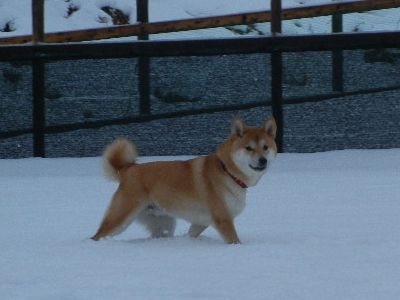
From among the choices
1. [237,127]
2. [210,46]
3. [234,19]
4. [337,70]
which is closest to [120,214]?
[237,127]

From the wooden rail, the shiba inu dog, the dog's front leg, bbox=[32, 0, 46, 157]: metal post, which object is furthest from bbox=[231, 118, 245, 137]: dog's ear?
the wooden rail

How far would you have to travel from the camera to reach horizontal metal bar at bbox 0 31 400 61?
35.9 feet

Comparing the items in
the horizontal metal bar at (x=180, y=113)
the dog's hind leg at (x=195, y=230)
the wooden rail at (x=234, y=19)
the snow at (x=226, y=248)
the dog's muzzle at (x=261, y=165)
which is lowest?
the snow at (x=226, y=248)

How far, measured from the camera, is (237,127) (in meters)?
6.57

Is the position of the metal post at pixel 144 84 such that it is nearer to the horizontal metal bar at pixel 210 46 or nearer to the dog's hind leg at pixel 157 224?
the horizontal metal bar at pixel 210 46

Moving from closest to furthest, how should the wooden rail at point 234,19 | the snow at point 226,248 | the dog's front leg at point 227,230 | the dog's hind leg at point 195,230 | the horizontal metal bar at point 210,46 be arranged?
the snow at point 226,248 → the dog's front leg at point 227,230 → the dog's hind leg at point 195,230 → the horizontal metal bar at point 210,46 → the wooden rail at point 234,19

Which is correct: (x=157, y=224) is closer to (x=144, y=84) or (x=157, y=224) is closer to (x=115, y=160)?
(x=115, y=160)

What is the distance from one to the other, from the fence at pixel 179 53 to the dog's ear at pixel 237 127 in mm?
4455

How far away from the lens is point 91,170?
10570mm

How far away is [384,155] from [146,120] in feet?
7.96

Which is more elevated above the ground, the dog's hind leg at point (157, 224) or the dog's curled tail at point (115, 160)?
the dog's curled tail at point (115, 160)

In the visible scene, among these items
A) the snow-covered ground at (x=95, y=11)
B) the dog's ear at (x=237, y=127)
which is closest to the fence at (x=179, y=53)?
the snow-covered ground at (x=95, y=11)

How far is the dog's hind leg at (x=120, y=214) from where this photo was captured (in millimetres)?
6410

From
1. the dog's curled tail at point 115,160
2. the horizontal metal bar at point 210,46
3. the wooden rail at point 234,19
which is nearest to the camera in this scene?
the dog's curled tail at point 115,160
